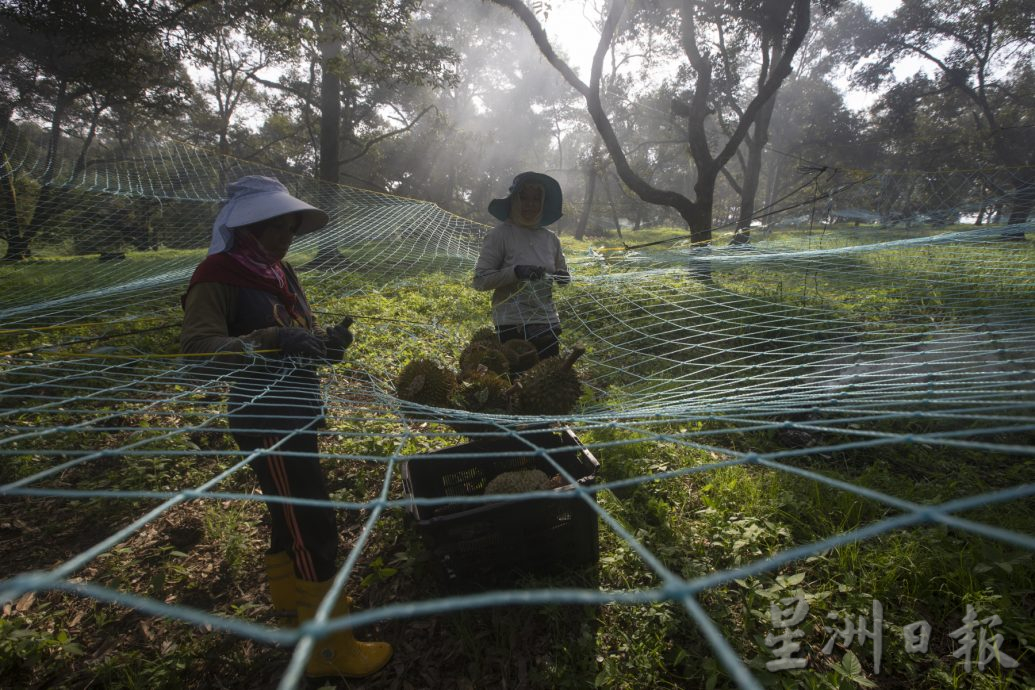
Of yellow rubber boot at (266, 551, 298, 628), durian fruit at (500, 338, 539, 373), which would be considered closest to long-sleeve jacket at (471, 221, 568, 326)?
durian fruit at (500, 338, 539, 373)

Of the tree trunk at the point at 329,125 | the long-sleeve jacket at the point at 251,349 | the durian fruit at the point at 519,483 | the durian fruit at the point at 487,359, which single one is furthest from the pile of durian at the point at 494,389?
the tree trunk at the point at 329,125

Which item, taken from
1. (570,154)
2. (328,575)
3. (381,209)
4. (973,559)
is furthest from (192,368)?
(570,154)

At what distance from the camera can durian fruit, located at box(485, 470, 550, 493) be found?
180 centimetres

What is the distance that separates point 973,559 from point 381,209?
5.56 metres

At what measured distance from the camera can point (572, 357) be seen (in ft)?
5.91

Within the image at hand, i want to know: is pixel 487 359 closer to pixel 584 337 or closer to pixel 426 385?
pixel 426 385

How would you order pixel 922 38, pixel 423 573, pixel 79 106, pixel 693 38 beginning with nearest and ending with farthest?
1. pixel 423 573
2. pixel 693 38
3. pixel 79 106
4. pixel 922 38

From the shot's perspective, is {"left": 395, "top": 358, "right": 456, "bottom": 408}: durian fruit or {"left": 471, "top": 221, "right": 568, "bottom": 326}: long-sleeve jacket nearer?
{"left": 395, "top": 358, "right": 456, "bottom": 408}: durian fruit

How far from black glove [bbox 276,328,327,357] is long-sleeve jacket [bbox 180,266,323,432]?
3 centimetres

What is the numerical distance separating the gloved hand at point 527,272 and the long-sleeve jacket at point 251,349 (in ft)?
3.78

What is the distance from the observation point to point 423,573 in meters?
1.87

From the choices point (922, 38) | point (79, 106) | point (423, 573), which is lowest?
point (423, 573)

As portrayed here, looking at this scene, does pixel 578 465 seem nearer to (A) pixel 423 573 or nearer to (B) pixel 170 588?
(A) pixel 423 573

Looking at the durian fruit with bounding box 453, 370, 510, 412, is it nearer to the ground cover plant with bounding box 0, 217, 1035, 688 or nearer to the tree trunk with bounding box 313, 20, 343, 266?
the ground cover plant with bounding box 0, 217, 1035, 688
